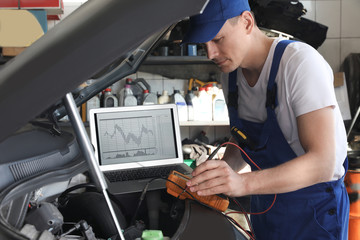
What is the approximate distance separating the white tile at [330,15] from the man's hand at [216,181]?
3.24 m

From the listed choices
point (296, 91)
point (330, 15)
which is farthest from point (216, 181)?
point (330, 15)

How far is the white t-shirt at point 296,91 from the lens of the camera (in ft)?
3.23

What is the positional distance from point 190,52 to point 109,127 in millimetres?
1528

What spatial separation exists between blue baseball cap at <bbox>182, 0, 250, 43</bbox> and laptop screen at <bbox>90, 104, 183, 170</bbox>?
3.53 ft

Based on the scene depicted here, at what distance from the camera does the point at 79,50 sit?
1.04 ft

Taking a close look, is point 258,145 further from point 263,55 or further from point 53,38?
point 53,38

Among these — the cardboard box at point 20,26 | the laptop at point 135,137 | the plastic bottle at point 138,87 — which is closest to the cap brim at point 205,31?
the laptop at point 135,137

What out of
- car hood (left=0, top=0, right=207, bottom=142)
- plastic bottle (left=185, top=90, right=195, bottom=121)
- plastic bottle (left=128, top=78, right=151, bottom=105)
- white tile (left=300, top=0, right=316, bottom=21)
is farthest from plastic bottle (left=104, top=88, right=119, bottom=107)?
car hood (left=0, top=0, right=207, bottom=142)

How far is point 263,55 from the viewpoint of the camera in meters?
1.20

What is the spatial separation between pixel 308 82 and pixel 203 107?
229 centimetres

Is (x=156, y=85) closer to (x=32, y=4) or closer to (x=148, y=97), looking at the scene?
(x=148, y=97)

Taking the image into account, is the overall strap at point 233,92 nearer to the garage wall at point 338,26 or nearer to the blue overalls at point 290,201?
the blue overalls at point 290,201

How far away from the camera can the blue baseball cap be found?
949mm

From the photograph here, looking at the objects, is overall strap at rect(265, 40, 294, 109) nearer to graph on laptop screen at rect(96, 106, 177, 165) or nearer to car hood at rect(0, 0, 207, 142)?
car hood at rect(0, 0, 207, 142)
